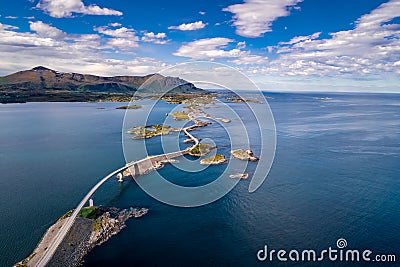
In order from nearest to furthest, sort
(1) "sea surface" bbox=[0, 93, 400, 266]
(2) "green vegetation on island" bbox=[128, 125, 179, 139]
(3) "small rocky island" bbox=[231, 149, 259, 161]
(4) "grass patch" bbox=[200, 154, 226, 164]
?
1. (1) "sea surface" bbox=[0, 93, 400, 266]
2. (4) "grass patch" bbox=[200, 154, 226, 164]
3. (3) "small rocky island" bbox=[231, 149, 259, 161]
4. (2) "green vegetation on island" bbox=[128, 125, 179, 139]

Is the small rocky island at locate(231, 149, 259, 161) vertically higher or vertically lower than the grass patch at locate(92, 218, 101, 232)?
higher

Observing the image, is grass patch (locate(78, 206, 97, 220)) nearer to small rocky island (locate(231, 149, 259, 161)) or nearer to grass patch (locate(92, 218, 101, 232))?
grass patch (locate(92, 218, 101, 232))

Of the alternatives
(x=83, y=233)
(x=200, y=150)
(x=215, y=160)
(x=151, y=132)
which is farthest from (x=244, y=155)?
(x=83, y=233)

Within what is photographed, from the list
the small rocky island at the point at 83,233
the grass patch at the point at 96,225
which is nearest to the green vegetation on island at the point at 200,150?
the small rocky island at the point at 83,233

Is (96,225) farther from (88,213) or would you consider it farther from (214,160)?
(214,160)

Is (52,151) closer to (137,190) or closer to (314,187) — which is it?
(137,190)

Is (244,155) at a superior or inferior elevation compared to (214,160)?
superior

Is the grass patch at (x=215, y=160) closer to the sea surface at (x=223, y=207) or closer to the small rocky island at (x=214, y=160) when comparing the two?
the small rocky island at (x=214, y=160)

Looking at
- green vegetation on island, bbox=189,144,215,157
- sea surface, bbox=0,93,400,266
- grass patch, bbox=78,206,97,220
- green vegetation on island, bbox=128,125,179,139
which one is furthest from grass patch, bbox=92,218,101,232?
green vegetation on island, bbox=128,125,179,139
